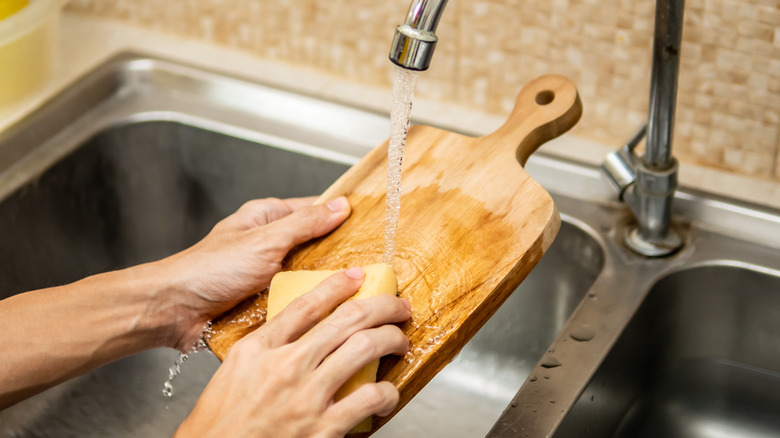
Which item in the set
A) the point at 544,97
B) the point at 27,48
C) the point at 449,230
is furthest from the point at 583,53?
the point at 27,48

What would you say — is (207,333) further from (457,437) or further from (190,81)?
(190,81)

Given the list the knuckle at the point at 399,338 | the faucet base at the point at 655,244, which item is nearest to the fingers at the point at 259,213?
the knuckle at the point at 399,338

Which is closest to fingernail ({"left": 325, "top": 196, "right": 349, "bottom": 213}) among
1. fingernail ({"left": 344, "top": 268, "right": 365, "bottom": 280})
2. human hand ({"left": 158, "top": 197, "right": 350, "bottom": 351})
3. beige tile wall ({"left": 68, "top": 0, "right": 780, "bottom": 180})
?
human hand ({"left": 158, "top": 197, "right": 350, "bottom": 351})

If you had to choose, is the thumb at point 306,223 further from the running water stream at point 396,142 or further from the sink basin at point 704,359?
the sink basin at point 704,359

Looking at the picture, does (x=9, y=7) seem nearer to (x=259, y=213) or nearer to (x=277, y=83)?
(x=277, y=83)

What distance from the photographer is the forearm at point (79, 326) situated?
2.59ft

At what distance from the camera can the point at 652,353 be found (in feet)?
3.02

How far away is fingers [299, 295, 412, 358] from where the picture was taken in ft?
2.26

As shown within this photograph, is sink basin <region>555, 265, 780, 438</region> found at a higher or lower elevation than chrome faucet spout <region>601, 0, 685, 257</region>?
lower

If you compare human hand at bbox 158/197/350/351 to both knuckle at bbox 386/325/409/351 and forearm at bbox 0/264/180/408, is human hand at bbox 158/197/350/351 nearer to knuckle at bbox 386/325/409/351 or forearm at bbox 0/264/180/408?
forearm at bbox 0/264/180/408

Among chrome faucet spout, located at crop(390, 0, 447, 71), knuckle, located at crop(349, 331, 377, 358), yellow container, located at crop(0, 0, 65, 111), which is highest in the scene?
chrome faucet spout, located at crop(390, 0, 447, 71)

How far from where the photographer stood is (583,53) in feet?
3.31

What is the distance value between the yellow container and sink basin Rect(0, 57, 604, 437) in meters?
0.06

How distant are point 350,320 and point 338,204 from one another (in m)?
0.19
